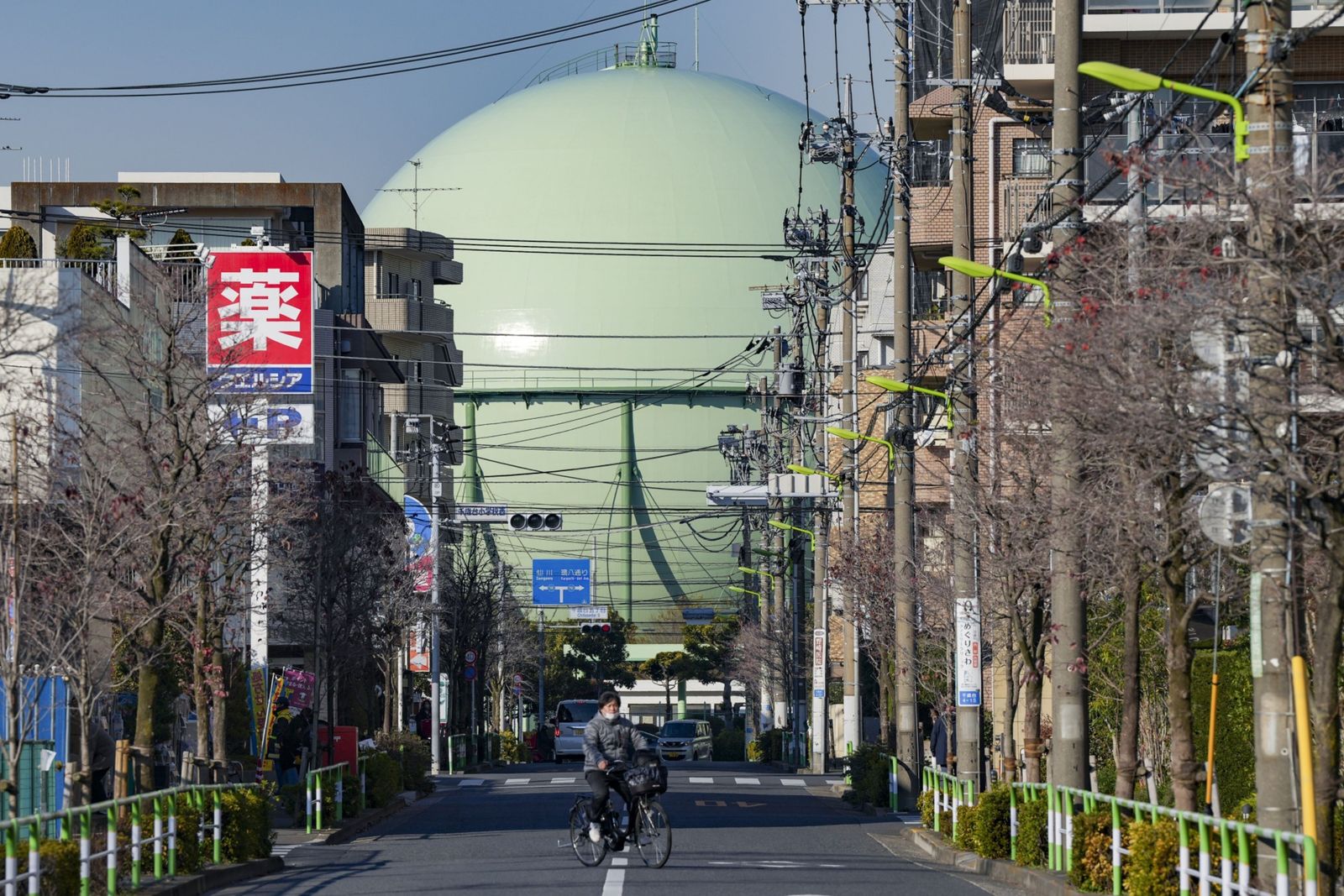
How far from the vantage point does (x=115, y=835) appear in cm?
1622

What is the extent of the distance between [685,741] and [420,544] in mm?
16497

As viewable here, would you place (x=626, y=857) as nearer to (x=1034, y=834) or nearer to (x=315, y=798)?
(x=1034, y=834)

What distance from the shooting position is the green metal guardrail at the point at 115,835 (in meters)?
13.9

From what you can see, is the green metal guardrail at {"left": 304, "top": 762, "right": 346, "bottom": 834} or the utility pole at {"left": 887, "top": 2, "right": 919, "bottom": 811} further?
the utility pole at {"left": 887, "top": 2, "right": 919, "bottom": 811}

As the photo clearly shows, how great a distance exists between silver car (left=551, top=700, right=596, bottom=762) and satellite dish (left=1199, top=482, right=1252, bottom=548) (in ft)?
173

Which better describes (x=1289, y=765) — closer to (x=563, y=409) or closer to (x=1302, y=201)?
(x=1302, y=201)

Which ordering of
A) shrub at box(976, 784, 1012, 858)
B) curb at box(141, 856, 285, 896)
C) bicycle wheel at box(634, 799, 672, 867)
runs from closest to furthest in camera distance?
1. curb at box(141, 856, 285, 896)
2. bicycle wheel at box(634, 799, 672, 867)
3. shrub at box(976, 784, 1012, 858)

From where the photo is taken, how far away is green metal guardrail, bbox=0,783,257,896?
13852mm

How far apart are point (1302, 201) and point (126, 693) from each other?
26.7 m

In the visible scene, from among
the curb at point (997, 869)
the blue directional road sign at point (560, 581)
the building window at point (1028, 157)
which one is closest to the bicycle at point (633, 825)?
the curb at point (997, 869)

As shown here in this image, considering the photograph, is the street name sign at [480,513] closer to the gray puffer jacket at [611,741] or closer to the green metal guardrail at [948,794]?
the green metal guardrail at [948,794]

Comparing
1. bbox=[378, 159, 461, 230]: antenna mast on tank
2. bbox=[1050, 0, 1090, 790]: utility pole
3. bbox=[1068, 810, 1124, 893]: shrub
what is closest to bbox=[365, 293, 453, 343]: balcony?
bbox=[378, 159, 461, 230]: antenna mast on tank

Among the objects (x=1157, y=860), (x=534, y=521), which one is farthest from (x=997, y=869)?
(x=534, y=521)

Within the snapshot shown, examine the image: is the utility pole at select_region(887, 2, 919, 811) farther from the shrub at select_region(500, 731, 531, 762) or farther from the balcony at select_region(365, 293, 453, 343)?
the balcony at select_region(365, 293, 453, 343)
